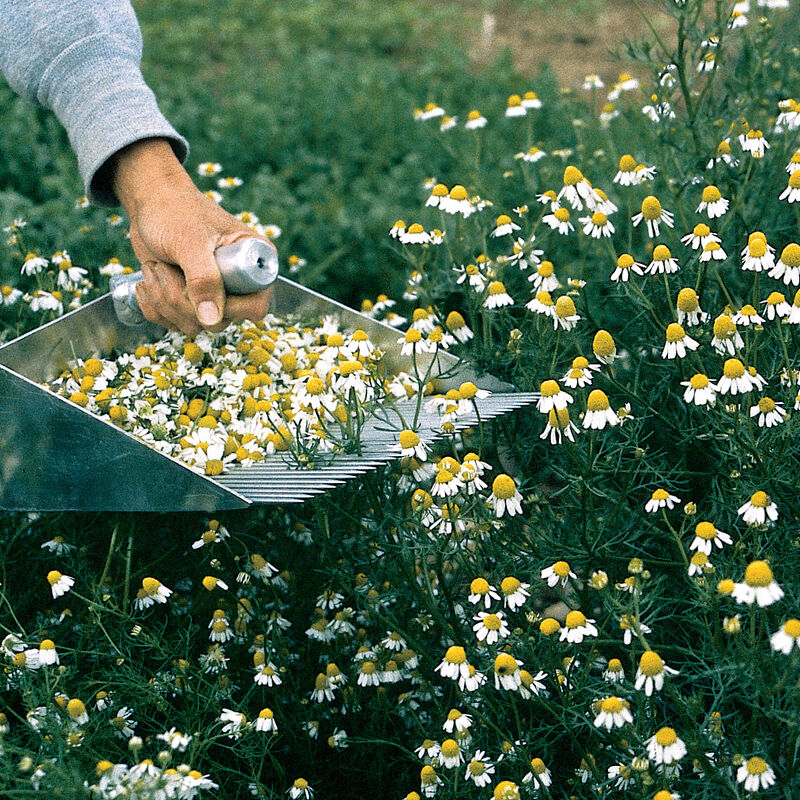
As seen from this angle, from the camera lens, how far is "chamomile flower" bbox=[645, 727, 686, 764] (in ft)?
4.56

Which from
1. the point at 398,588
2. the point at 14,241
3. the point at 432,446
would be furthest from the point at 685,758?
the point at 14,241

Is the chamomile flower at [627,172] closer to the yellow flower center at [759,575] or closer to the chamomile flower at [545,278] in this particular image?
the chamomile flower at [545,278]

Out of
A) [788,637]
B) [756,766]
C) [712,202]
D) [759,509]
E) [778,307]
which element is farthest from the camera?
[712,202]

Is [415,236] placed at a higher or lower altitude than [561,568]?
higher

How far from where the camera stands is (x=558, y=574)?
1.64 metres

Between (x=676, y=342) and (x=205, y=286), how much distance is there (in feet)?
3.10

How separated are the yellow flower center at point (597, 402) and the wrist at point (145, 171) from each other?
1.07m

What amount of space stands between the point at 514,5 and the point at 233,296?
17.7 feet

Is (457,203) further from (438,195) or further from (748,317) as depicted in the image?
(748,317)

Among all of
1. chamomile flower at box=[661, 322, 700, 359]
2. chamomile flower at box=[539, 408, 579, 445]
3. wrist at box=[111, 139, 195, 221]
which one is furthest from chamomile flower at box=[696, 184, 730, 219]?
wrist at box=[111, 139, 195, 221]

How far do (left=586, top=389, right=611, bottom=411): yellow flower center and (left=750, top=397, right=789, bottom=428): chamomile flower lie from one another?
0.81 ft

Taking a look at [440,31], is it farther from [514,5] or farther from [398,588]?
[398,588]

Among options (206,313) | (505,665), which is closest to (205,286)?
(206,313)

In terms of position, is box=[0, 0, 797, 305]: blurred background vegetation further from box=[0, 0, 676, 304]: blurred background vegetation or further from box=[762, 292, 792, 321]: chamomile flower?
box=[762, 292, 792, 321]: chamomile flower
